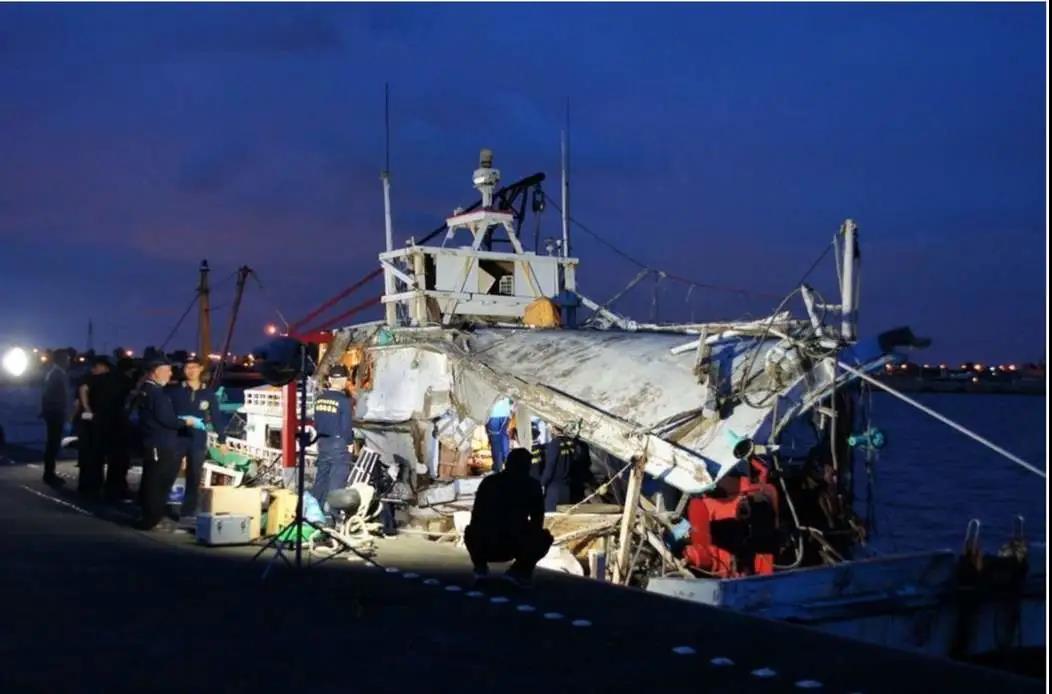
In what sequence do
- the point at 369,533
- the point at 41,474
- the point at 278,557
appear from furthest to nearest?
the point at 41,474 → the point at 369,533 → the point at 278,557

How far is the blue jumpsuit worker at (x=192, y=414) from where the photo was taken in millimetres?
12070

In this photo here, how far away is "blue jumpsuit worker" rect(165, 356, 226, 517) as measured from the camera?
12070 millimetres

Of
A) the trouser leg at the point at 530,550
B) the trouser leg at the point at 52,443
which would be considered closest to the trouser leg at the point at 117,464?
the trouser leg at the point at 52,443

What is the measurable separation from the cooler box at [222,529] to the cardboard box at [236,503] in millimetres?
93

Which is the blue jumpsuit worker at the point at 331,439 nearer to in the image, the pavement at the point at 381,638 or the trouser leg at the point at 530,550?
the pavement at the point at 381,638

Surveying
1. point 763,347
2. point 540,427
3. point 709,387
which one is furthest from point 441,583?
point 540,427

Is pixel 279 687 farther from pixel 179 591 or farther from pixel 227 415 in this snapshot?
pixel 227 415

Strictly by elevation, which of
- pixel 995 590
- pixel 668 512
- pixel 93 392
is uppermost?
pixel 93 392

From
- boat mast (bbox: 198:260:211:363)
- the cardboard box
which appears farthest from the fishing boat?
boat mast (bbox: 198:260:211:363)

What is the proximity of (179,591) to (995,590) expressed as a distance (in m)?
9.08

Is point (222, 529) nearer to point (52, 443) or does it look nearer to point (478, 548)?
point (478, 548)

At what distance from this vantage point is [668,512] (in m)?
13.4

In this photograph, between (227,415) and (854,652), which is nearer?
(854,652)

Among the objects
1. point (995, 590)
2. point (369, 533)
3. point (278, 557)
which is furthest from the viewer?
point (995, 590)
